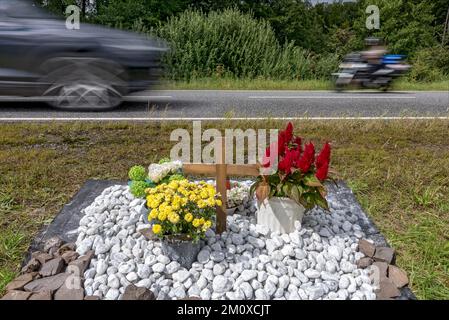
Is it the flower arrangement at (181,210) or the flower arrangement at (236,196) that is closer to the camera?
the flower arrangement at (181,210)

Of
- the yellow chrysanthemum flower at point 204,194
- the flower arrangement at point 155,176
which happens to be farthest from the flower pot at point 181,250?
the flower arrangement at point 155,176

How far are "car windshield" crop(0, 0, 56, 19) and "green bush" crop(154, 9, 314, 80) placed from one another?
707 centimetres

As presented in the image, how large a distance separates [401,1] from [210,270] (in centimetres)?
2618

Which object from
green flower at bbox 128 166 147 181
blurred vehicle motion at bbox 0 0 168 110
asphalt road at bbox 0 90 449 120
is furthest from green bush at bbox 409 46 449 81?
green flower at bbox 128 166 147 181

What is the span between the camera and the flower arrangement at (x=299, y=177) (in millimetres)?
2365

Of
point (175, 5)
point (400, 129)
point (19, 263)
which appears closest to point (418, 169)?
point (400, 129)

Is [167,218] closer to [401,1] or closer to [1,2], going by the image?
[1,2]

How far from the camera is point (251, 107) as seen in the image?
6852mm

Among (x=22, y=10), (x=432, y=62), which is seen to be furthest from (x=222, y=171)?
(x=432, y=62)

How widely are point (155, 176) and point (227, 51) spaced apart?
11.6 metres

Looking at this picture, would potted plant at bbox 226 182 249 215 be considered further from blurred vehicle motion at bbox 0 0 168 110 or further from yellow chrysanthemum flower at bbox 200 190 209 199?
blurred vehicle motion at bbox 0 0 168 110

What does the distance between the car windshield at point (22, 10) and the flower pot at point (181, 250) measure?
16.0 feet

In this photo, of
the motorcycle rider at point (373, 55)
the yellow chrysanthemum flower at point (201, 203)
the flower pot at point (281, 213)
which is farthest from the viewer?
the motorcycle rider at point (373, 55)

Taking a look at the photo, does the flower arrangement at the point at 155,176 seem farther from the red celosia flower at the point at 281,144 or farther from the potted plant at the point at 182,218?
the red celosia flower at the point at 281,144
